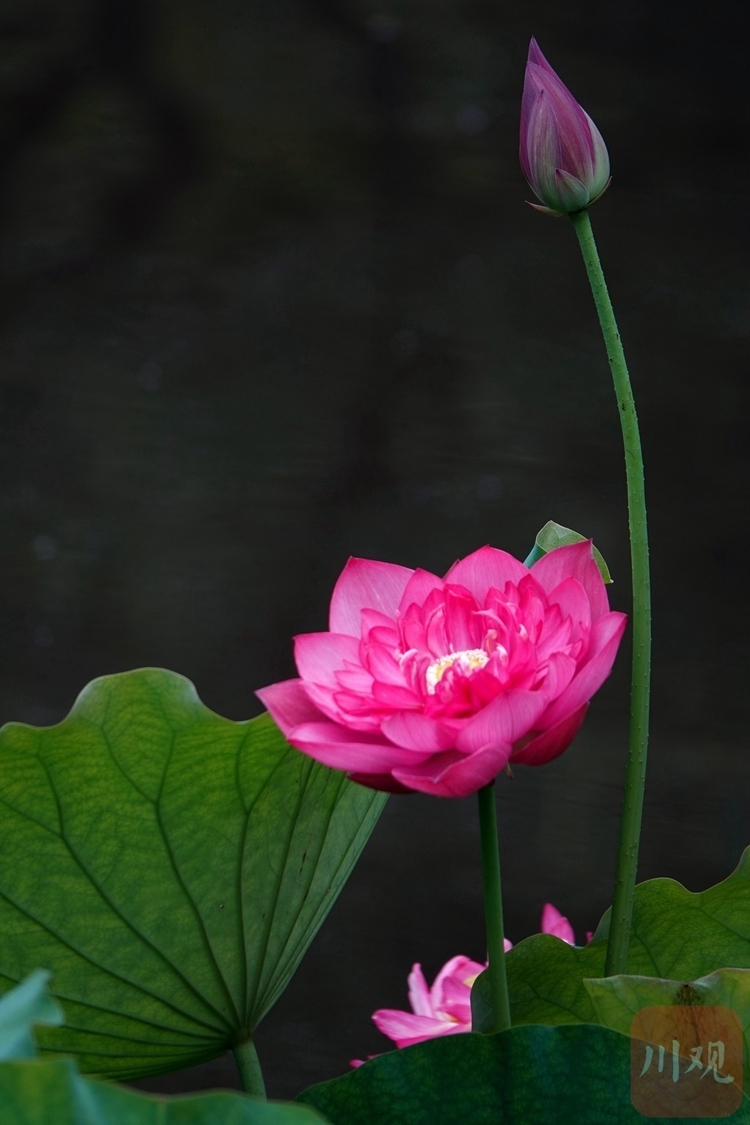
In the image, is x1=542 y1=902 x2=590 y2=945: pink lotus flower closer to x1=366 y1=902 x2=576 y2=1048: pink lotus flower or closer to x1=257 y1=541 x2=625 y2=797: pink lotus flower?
x1=366 y1=902 x2=576 y2=1048: pink lotus flower

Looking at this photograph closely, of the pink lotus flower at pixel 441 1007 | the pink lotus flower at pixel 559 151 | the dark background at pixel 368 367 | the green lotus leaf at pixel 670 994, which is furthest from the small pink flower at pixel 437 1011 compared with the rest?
the dark background at pixel 368 367

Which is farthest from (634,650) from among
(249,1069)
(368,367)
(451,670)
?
(368,367)

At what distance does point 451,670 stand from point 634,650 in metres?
0.04

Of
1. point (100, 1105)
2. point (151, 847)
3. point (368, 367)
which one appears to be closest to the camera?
point (100, 1105)

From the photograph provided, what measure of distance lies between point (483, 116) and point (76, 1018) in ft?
3.73

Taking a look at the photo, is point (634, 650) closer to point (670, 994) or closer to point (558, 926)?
point (670, 994)

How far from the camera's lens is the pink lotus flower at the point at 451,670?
0.63ft

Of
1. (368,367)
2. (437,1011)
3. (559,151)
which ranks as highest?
(559,151)

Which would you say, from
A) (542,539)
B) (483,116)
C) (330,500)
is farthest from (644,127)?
(542,539)

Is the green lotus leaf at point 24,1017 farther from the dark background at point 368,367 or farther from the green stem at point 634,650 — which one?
the dark background at point 368,367

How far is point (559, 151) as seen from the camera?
251 mm

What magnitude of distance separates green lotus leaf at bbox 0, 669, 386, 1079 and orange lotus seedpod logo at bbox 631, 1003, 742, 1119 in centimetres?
9

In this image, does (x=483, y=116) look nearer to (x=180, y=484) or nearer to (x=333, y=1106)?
(x=180, y=484)

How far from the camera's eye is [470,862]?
134 cm
